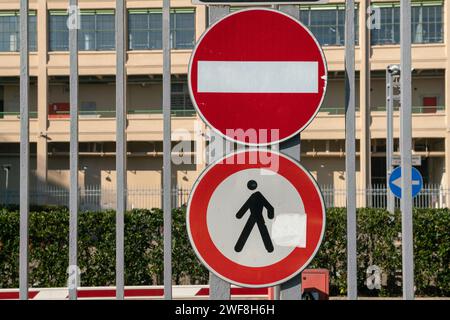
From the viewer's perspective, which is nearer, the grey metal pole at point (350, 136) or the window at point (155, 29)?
the grey metal pole at point (350, 136)

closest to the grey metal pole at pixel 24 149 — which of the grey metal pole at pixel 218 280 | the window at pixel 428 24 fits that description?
the grey metal pole at pixel 218 280

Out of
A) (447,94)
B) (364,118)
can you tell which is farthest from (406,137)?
(447,94)

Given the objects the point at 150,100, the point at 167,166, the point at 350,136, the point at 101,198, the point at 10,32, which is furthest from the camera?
the point at 150,100

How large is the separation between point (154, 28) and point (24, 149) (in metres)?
28.0

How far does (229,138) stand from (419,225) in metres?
9.57

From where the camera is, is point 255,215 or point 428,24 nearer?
point 255,215

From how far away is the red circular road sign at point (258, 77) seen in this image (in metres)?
3.03

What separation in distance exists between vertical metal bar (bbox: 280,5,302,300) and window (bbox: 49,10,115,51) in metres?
24.6

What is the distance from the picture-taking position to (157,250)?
1180cm

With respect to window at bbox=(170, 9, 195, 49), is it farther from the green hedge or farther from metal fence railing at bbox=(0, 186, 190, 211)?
the green hedge

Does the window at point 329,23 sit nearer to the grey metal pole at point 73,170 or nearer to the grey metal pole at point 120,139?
the grey metal pole at point 120,139

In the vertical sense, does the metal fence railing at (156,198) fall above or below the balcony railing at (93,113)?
below

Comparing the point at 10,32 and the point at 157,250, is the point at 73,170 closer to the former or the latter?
the point at 157,250

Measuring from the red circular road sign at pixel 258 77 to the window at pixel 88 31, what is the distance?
2466cm
